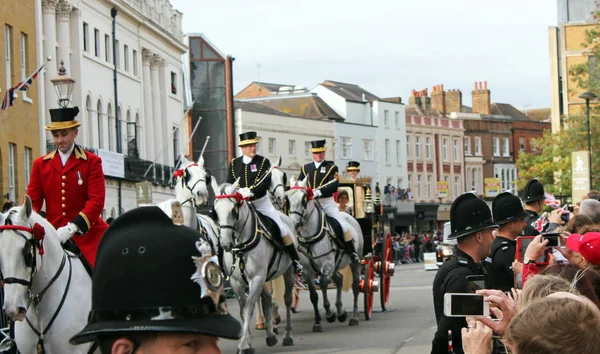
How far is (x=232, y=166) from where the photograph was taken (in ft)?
53.8

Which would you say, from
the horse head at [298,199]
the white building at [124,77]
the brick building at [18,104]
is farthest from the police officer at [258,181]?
the white building at [124,77]

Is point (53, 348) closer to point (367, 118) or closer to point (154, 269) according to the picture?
point (154, 269)

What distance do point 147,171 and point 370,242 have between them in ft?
105

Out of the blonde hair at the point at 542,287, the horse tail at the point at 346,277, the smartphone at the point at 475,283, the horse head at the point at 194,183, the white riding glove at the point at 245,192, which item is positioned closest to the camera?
the blonde hair at the point at 542,287

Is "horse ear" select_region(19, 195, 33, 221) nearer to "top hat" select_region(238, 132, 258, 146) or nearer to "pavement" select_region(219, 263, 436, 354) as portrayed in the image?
"pavement" select_region(219, 263, 436, 354)

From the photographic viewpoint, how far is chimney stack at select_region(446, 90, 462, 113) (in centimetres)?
10800

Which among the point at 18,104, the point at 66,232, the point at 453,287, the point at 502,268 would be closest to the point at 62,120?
the point at 66,232

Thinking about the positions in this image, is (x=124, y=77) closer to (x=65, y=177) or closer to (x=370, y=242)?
(x=370, y=242)

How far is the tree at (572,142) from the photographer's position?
154ft

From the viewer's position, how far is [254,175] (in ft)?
53.0

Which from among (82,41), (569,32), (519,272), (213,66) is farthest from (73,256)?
(569,32)

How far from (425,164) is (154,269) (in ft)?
324

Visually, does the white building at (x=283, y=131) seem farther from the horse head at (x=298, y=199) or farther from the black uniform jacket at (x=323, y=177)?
the horse head at (x=298, y=199)

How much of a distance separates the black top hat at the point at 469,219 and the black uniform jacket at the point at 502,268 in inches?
56.3
